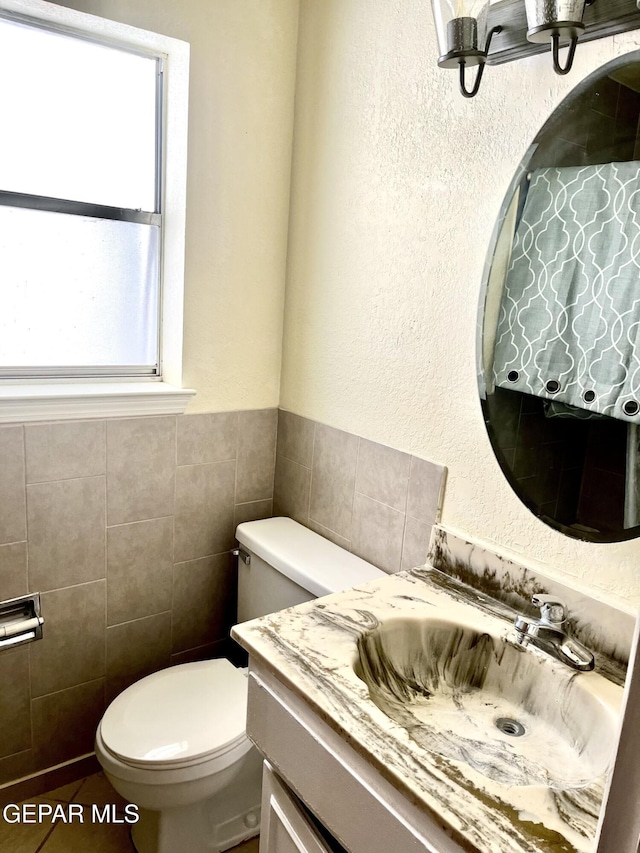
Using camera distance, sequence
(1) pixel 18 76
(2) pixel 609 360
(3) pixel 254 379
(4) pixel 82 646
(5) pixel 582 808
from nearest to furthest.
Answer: (5) pixel 582 808 → (2) pixel 609 360 → (1) pixel 18 76 → (4) pixel 82 646 → (3) pixel 254 379

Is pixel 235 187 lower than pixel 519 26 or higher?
lower

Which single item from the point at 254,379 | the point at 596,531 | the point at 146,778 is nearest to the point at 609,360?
the point at 596,531

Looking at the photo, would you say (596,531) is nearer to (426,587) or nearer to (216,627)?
(426,587)

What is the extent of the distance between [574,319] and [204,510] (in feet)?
3.92

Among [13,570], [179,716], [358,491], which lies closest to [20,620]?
[13,570]

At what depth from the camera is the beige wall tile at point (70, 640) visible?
64.9 inches

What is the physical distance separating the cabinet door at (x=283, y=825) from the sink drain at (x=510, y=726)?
348 mm

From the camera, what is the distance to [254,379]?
6.23 feet

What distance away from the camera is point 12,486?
5.02ft

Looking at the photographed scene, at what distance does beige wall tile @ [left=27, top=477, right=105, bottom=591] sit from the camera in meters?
1.58

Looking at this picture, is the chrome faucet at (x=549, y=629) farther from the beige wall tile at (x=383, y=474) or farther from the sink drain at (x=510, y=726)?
the beige wall tile at (x=383, y=474)

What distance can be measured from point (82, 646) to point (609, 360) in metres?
1.52

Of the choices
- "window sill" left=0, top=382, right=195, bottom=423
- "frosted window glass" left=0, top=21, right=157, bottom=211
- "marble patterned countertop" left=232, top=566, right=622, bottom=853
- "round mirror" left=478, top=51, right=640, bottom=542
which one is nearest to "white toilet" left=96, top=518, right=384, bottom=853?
"marble patterned countertop" left=232, top=566, right=622, bottom=853

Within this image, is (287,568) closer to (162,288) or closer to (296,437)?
(296,437)
